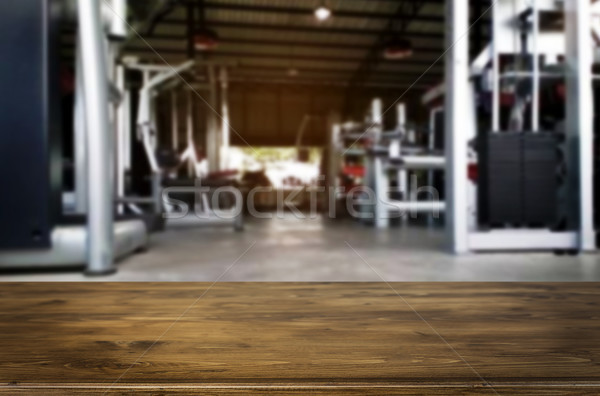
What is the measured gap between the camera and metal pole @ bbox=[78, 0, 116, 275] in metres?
1.51

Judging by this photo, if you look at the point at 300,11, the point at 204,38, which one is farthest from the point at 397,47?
the point at 204,38

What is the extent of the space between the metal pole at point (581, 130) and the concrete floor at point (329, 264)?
24 centimetres

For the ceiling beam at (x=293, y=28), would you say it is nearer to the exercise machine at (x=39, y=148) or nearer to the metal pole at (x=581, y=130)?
the metal pole at (x=581, y=130)

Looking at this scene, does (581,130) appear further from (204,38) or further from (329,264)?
(204,38)

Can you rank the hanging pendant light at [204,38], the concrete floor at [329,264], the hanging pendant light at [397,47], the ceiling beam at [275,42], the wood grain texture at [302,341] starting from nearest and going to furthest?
→ the wood grain texture at [302,341] → the concrete floor at [329,264] → the hanging pendant light at [204,38] → the hanging pendant light at [397,47] → the ceiling beam at [275,42]

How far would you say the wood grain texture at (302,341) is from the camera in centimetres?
56

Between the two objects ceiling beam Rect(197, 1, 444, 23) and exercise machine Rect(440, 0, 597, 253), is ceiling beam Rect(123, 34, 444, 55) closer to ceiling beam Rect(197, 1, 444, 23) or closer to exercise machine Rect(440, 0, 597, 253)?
ceiling beam Rect(197, 1, 444, 23)

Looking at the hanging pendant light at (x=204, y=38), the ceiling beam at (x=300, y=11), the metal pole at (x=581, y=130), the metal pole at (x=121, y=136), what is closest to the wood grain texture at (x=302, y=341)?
the metal pole at (x=581, y=130)

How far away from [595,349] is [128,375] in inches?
28.8

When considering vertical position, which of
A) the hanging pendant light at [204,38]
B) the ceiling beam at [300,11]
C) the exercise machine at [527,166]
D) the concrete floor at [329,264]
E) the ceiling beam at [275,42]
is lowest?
the concrete floor at [329,264]

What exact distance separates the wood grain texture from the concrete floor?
1.06 feet

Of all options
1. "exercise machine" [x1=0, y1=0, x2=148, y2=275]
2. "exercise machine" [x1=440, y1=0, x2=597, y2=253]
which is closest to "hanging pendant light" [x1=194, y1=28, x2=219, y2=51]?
"exercise machine" [x1=440, y1=0, x2=597, y2=253]

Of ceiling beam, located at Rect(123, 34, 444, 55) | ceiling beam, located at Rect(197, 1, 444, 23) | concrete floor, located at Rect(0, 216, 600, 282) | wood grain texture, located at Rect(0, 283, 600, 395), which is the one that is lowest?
concrete floor, located at Rect(0, 216, 600, 282)

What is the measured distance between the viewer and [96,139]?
155 cm
